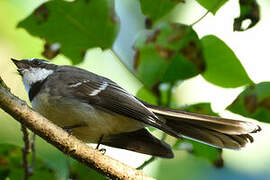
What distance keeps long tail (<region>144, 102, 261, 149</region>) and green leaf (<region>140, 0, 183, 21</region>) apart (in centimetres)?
78

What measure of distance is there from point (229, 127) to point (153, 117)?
515 millimetres

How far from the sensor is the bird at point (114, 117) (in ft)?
9.90

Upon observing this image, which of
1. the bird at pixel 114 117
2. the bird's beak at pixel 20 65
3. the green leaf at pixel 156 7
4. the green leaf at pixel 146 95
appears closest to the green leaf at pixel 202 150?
the bird at pixel 114 117

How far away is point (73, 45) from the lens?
2734 mm

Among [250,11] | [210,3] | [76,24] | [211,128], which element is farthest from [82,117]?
[250,11]

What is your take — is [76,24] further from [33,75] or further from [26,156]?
[33,75]

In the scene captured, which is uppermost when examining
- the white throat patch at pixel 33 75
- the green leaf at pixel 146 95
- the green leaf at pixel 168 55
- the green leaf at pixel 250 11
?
the green leaf at pixel 250 11

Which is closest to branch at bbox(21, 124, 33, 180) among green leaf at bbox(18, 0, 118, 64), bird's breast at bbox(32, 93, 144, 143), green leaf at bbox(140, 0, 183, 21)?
green leaf at bbox(18, 0, 118, 64)

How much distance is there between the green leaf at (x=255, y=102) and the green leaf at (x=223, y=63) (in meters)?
0.19

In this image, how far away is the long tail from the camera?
2.94 m

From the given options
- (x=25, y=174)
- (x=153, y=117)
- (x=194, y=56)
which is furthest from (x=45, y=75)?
(x=194, y=56)

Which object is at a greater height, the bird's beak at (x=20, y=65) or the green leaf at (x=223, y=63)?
the green leaf at (x=223, y=63)

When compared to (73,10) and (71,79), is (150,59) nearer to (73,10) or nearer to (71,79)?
(73,10)

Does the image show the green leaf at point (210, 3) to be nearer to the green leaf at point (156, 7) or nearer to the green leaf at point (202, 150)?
the green leaf at point (156, 7)
